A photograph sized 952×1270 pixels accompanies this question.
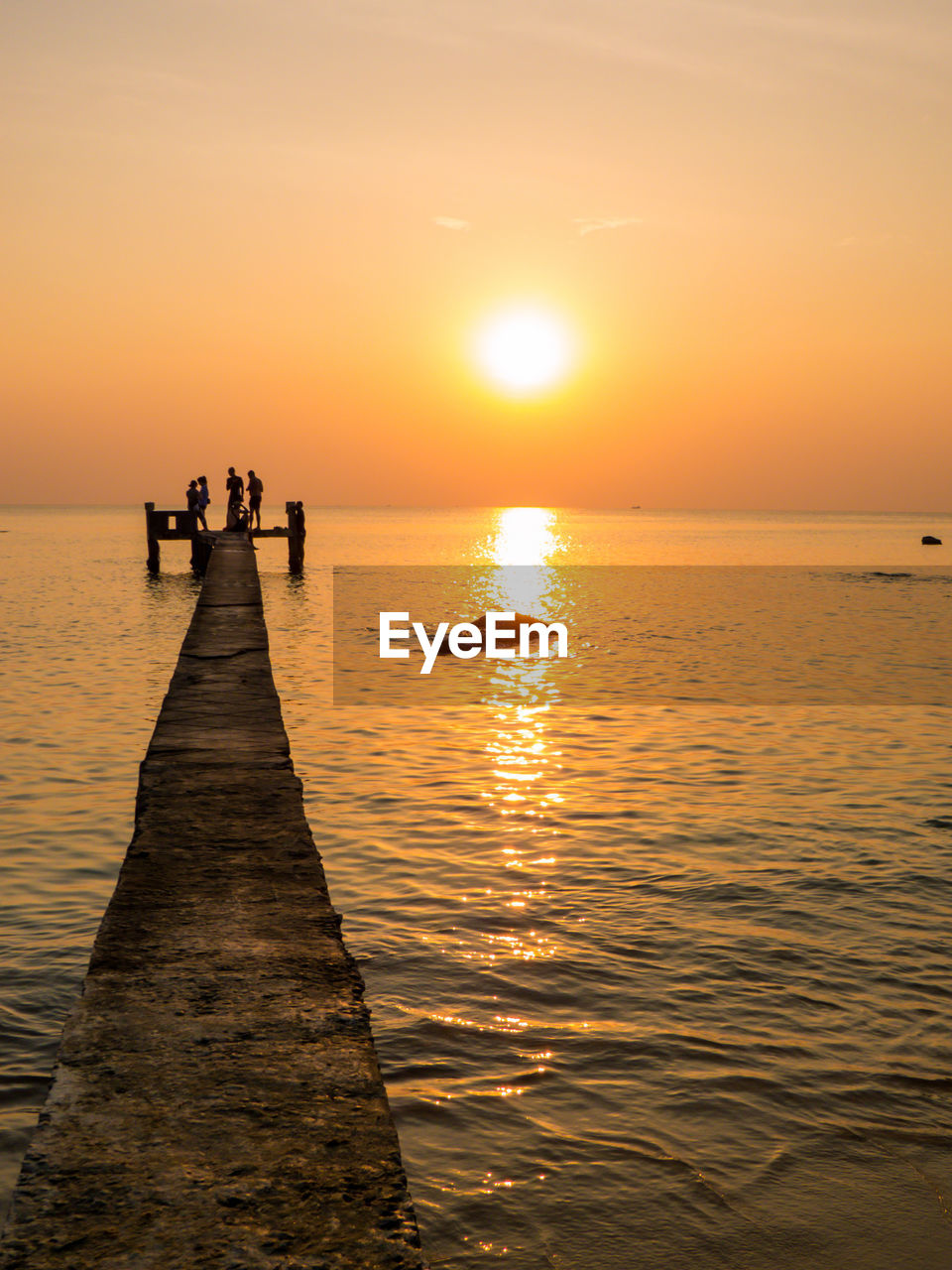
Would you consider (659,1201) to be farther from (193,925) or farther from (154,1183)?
(154,1183)

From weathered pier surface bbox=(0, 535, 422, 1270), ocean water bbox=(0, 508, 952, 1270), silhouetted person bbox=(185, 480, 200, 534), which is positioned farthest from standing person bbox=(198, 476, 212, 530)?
weathered pier surface bbox=(0, 535, 422, 1270)

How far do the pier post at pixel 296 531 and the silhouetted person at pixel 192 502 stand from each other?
145 inches

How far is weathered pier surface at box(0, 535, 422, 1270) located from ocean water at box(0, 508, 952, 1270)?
4.87ft

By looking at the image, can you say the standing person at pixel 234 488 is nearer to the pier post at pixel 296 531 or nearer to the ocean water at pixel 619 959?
the pier post at pixel 296 531

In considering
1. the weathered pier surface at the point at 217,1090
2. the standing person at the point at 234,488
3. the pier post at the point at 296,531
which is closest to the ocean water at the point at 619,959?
the weathered pier surface at the point at 217,1090

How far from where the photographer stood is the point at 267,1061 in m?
2.71

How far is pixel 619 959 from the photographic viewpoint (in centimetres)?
655

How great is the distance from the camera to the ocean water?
421cm

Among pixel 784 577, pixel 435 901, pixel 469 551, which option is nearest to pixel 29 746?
pixel 435 901

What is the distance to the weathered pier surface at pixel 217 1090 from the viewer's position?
2014 millimetres

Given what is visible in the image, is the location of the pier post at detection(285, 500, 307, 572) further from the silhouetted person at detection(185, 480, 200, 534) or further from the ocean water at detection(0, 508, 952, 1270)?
the ocean water at detection(0, 508, 952, 1270)

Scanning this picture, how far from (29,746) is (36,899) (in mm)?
6202

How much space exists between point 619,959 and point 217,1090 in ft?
14.5

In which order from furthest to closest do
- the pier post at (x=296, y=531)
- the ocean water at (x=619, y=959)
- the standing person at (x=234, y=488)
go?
the pier post at (x=296, y=531) < the standing person at (x=234, y=488) < the ocean water at (x=619, y=959)
